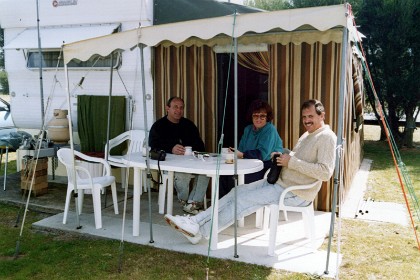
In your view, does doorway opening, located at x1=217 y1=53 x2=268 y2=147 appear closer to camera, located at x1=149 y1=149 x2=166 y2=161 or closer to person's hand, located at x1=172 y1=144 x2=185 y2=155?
person's hand, located at x1=172 y1=144 x2=185 y2=155

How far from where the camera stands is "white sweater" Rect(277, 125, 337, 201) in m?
3.05

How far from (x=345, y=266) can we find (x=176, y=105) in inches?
88.9

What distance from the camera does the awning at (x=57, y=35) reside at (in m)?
5.23

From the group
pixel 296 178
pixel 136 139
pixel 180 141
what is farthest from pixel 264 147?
pixel 136 139

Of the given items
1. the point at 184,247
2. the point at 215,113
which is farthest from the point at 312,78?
the point at 184,247

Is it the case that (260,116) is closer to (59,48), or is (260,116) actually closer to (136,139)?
(136,139)

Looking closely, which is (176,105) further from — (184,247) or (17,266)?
(17,266)

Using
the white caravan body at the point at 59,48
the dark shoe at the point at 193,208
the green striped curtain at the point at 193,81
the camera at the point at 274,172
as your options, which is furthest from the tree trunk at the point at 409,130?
the camera at the point at 274,172

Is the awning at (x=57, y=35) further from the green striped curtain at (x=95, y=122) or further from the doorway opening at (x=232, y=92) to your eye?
Answer: the doorway opening at (x=232, y=92)

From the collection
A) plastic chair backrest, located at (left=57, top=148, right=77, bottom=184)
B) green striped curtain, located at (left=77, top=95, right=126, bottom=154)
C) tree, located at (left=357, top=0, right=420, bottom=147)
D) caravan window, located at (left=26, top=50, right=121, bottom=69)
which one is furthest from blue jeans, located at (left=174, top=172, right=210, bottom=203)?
tree, located at (left=357, top=0, right=420, bottom=147)

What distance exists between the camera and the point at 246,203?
330 cm

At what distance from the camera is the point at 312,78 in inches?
174

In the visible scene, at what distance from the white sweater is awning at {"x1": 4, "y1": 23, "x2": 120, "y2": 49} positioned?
303cm

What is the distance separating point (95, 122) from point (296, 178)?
126 inches
